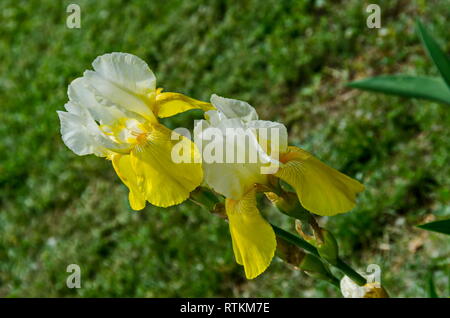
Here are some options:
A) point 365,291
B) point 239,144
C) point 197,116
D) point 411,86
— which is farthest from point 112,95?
point 197,116

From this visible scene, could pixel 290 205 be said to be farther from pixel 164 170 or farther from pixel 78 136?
pixel 78 136

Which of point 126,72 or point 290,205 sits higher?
point 126,72

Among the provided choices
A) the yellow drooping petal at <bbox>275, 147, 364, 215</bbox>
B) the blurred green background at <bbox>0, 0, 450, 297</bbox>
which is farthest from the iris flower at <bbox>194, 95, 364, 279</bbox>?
the blurred green background at <bbox>0, 0, 450, 297</bbox>

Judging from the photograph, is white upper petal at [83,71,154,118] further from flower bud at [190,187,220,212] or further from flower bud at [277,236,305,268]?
flower bud at [277,236,305,268]

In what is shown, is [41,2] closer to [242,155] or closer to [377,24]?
[377,24]

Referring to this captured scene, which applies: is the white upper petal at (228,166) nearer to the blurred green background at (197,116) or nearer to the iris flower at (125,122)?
the iris flower at (125,122)

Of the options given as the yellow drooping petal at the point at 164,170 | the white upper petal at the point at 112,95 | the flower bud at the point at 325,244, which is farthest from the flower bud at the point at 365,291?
the white upper petal at the point at 112,95

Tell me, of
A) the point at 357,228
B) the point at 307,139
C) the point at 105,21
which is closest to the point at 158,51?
the point at 105,21
